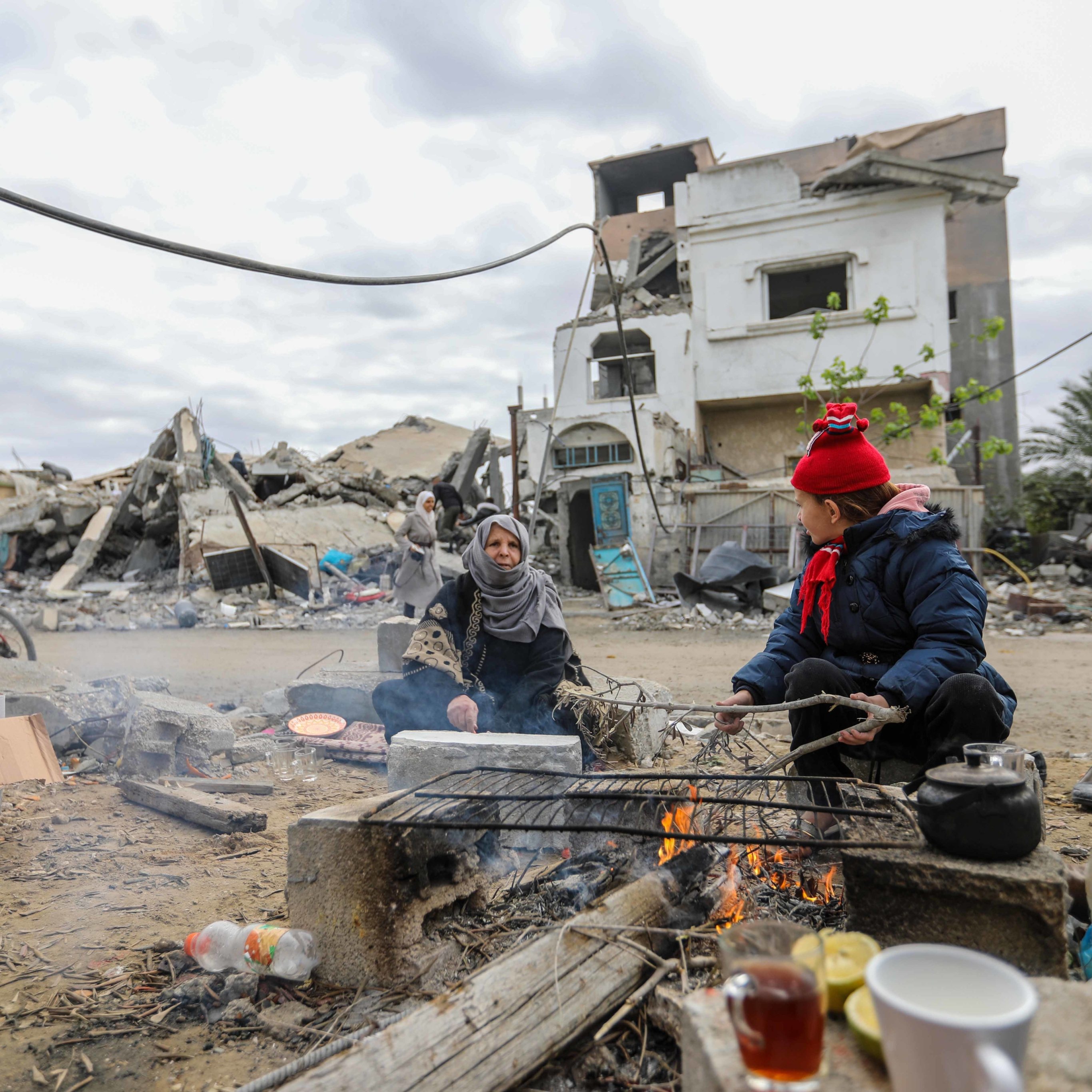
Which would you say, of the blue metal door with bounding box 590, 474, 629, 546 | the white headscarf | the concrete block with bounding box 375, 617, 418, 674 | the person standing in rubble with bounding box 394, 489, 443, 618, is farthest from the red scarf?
the blue metal door with bounding box 590, 474, 629, 546

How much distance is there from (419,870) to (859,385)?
49.6 feet

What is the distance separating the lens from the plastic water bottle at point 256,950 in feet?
6.93

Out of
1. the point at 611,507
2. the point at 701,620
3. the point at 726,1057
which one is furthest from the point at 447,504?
the point at 726,1057

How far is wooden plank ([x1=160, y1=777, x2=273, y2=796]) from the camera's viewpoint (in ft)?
13.2

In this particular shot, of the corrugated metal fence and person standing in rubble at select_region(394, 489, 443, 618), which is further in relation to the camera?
the corrugated metal fence

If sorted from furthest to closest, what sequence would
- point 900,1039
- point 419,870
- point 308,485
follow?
point 308,485 → point 419,870 → point 900,1039

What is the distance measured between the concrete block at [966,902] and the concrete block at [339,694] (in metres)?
3.94

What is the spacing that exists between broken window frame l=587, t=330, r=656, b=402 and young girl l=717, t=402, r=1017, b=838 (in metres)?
14.5

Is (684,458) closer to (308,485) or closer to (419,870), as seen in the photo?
(308,485)

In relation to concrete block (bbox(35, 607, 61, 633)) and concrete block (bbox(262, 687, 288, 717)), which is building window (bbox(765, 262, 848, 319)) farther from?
concrete block (bbox(35, 607, 61, 633))

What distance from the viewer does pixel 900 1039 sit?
901mm

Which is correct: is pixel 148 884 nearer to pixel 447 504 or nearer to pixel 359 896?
pixel 359 896

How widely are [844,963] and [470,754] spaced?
6.50 feet

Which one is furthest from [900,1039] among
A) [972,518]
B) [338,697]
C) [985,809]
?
[972,518]
